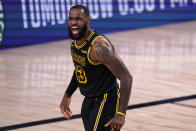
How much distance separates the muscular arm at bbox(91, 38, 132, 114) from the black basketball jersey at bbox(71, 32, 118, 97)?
106 millimetres

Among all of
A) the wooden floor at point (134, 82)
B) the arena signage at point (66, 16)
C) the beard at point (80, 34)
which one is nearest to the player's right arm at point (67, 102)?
the beard at point (80, 34)

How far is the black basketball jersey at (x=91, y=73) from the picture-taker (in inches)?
126

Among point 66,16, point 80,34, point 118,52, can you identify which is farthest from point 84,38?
point 66,16

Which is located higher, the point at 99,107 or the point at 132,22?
the point at 99,107

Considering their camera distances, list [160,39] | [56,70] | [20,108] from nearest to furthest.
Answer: [20,108]
[56,70]
[160,39]

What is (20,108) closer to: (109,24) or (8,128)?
(8,128)

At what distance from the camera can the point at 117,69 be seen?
3.06 metres

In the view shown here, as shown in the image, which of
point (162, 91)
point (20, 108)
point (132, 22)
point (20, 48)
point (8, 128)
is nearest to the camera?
point (8, 128)

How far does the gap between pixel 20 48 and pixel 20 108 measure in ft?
16.0

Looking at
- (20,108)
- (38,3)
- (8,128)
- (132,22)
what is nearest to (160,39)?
(132,22)

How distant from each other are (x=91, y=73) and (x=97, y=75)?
0.04m

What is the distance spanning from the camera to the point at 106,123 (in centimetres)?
322

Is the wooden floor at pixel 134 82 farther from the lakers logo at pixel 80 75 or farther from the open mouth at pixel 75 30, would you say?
the open mouth at pixel 75 30

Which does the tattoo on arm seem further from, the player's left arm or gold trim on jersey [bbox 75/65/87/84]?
gold trim on jersey [bbox 75/65/87/84]
